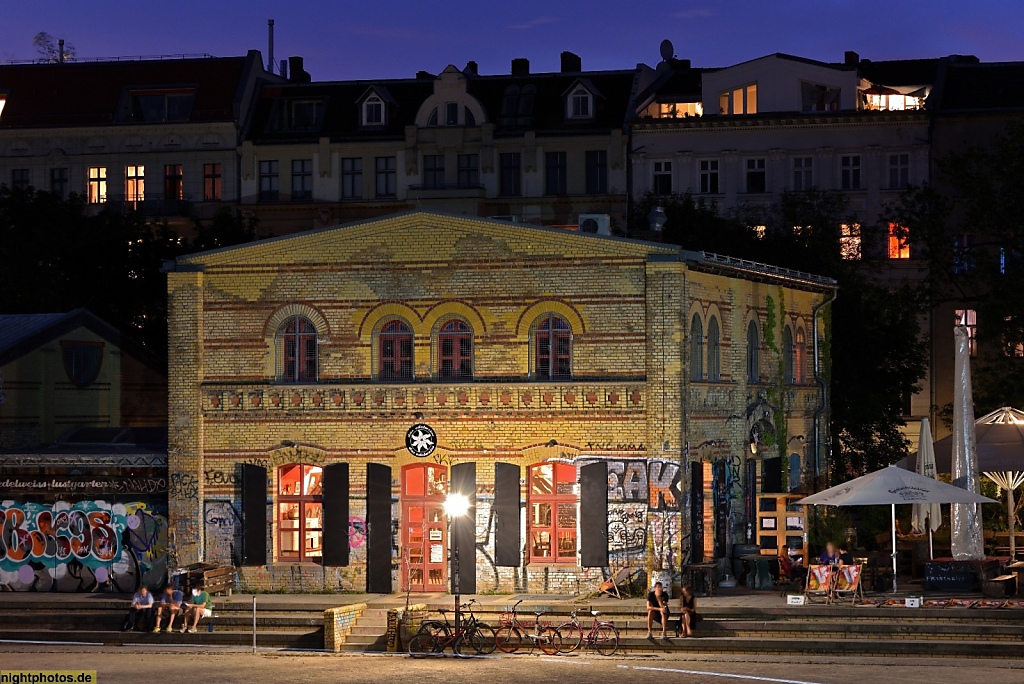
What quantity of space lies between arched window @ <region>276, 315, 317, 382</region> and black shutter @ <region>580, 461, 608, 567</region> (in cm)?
634

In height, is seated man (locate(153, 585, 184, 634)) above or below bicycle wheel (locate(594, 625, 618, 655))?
above

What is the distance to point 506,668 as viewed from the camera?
30.3m

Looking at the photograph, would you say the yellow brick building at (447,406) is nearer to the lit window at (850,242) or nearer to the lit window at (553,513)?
the lit window at (553,513)

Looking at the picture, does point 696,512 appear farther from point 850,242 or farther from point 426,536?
point 850,242

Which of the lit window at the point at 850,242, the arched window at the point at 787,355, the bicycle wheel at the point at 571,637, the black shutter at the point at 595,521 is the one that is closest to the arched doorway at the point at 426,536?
the black shutter at the point at 595,521

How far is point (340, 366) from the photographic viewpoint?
38.1m

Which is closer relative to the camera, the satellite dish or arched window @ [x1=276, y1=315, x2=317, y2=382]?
arched window @ [x1=276, y1=315, x2=317, y2=382]

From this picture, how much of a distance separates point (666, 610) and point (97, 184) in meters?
47.3

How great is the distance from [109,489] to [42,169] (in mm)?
37669

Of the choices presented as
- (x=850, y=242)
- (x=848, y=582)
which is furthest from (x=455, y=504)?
(x=850, y=242)

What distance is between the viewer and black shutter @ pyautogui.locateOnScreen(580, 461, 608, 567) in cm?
3650

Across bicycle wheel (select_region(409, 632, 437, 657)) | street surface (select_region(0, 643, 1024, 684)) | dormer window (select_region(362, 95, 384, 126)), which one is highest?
dormer window (select_region(362, 95, 384, 126))

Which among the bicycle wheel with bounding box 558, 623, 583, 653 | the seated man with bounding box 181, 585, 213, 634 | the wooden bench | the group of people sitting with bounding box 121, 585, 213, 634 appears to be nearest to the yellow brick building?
the wooden bench

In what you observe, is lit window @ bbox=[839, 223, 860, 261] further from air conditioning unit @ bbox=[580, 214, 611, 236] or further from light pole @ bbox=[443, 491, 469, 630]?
light pole @ bbox=[443, 491, 469, 630]
